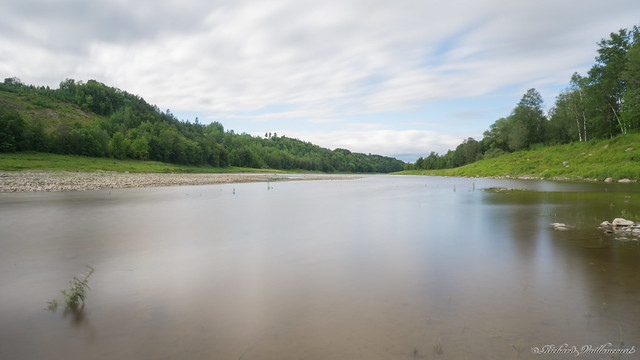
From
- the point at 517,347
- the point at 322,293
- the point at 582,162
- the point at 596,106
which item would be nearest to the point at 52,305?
the point at 322,293

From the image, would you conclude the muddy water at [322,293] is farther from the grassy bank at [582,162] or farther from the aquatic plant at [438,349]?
the grassy bank at [582,162]

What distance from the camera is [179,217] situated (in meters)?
16.2

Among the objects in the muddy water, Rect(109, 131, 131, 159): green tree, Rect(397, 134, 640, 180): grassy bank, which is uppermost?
Rect(109, 131, 131, 159): green tree

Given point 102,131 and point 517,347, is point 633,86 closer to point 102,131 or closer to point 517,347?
point 517,347

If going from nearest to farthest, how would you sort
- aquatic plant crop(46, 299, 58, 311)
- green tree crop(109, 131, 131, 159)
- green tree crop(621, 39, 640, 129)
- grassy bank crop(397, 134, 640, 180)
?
aquatic plant crop(46, 299, 58, 311) < grassy bank crop(397, 134, 640, 180) < green tree crop(621, 39, 640, 129) < green tree crop(109, 131, 131, 159)

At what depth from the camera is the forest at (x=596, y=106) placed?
45.7m

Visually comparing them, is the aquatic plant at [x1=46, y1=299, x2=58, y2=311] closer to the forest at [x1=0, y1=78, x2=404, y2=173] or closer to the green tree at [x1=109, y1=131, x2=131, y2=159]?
the forest at [x1=0, y1=78, x2=404, y2=173]

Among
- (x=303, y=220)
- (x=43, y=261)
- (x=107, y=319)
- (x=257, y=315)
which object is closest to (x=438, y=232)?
(x=303, y=220)

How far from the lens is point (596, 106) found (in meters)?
54.4

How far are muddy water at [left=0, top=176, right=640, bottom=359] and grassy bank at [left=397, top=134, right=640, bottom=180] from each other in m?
35.5

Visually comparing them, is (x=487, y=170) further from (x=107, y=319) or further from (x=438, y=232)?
(x=107, y=319)

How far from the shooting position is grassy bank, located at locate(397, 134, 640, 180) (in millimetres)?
37594

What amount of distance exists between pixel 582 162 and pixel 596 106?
623 inches

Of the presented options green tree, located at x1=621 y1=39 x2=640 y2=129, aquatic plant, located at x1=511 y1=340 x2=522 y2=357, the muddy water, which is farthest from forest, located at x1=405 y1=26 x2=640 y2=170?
aquatic plant, located at x1=511 y1=340 x2=522 y2=357
